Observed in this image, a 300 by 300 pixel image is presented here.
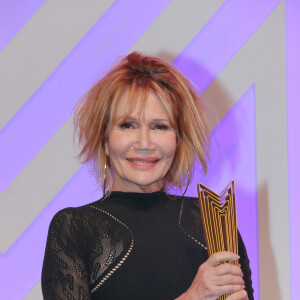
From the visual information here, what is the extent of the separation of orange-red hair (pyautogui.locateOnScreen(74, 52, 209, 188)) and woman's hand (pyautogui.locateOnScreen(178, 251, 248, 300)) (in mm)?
444

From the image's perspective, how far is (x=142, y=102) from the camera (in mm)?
1452

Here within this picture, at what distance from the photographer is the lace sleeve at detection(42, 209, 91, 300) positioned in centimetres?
131

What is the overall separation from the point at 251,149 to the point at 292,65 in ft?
1.08

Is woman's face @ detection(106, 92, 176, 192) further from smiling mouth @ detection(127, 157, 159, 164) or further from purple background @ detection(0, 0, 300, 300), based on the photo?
purple background @ detection(0, 0, 300, 300)

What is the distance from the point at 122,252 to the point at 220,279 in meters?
0.33

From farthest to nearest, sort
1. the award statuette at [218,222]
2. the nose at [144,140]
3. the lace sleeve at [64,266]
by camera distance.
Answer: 1. the nose at [144,140]
2. the lace sleeve at [64,266]
3. the award statuette at [218,222]

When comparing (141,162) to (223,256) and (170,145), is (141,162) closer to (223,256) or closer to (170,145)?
(170,145)

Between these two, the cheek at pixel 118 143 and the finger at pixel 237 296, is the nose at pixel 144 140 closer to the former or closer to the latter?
the cheek at pixel 118 143

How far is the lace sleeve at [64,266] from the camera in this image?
51.5 inches

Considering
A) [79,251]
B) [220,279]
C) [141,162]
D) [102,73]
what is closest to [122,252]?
[79,251]

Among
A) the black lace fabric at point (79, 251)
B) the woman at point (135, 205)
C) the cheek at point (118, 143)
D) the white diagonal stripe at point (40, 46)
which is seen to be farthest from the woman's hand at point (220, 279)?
the white diagonal stripe at point (40, 46)

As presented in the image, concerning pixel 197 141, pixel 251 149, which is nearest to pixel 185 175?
pixel 197 141

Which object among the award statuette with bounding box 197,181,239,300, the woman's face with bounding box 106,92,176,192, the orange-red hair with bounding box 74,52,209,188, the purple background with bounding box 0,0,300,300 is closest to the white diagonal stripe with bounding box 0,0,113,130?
the purple background with bounding box 0,0,300,300

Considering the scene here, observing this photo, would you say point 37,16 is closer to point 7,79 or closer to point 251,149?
point 7,79
